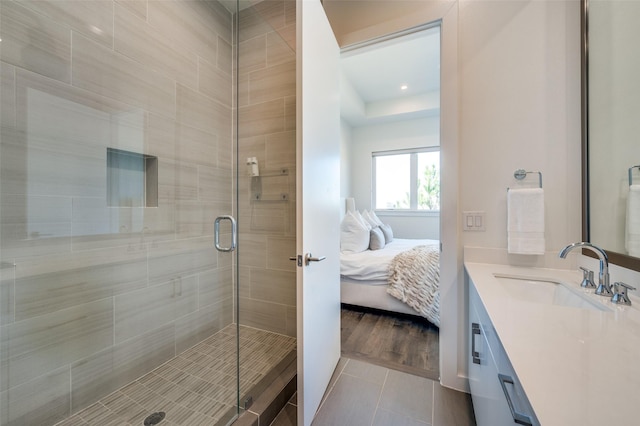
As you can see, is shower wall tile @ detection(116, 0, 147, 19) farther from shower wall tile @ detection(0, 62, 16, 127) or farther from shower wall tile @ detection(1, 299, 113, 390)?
shower wall tile @ detection(1, 299, 113, 390)

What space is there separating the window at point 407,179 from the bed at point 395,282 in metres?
2.17

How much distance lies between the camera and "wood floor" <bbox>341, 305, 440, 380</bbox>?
1804 millimetres

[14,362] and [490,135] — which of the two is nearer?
[14,362]

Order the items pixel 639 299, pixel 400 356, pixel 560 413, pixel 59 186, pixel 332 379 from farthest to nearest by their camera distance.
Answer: pixel 400 356 < pixel 332 379 < pixel 59 186 < pixel 639 299 < pixel 560 413

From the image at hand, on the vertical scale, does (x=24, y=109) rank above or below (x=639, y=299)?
above

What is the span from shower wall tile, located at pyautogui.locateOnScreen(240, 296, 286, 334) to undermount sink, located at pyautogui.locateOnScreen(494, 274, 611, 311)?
150cm

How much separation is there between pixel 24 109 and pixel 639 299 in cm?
261

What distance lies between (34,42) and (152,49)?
60 centimetres

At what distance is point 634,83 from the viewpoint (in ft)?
3.07

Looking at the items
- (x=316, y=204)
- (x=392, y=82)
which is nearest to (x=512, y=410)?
(x=316, y=204)

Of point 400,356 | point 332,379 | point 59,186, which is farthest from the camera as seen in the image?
point 400,356

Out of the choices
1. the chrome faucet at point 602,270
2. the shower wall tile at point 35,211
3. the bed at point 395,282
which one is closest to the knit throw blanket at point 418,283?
the bed at point 395,282

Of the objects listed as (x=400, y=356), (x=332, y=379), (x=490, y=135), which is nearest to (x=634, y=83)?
(x=490, y=135)

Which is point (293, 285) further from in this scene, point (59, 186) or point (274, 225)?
point (59, 186)
